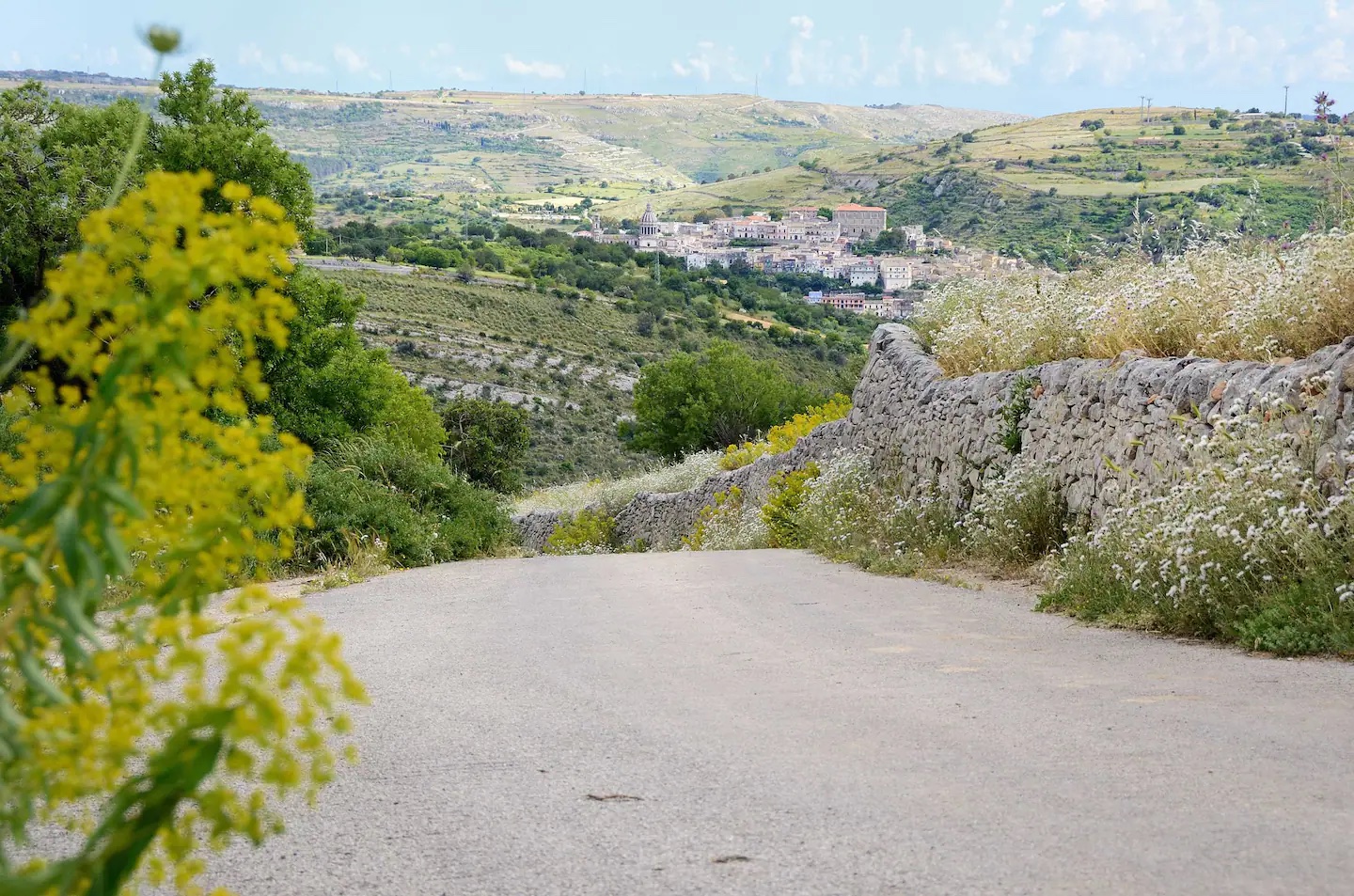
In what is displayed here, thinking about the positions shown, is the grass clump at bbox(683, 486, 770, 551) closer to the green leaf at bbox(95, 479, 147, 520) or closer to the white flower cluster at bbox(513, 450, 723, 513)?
the white flower cluster at bbox(513, 450, 723, 513)

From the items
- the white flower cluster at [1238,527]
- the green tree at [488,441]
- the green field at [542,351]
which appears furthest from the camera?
the green field at [542,351]

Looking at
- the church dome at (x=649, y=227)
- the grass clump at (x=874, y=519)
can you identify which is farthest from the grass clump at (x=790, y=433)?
the church dome at (x=649, y=227)

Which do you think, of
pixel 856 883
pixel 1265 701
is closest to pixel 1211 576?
pixel 1265 701

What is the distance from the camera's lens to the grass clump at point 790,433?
20.0m

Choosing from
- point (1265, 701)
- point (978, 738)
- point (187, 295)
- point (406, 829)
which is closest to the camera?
point (187, 295)

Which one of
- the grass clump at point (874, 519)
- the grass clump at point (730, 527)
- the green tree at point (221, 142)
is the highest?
the green tree at point (221, 142)

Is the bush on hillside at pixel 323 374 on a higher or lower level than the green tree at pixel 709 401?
higher

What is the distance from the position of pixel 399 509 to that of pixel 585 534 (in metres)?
12.2

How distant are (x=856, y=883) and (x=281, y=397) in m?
25.1

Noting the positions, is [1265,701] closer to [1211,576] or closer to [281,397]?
[1211,576]

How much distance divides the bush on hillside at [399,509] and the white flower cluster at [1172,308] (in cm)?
617

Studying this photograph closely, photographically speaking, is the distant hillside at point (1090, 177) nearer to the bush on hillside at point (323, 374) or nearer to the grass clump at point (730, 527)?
the grass clump at point (730, 527)

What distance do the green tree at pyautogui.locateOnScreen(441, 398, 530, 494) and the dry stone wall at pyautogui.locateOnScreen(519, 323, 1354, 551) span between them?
35.3 meters

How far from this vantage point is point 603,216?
19825 cm
